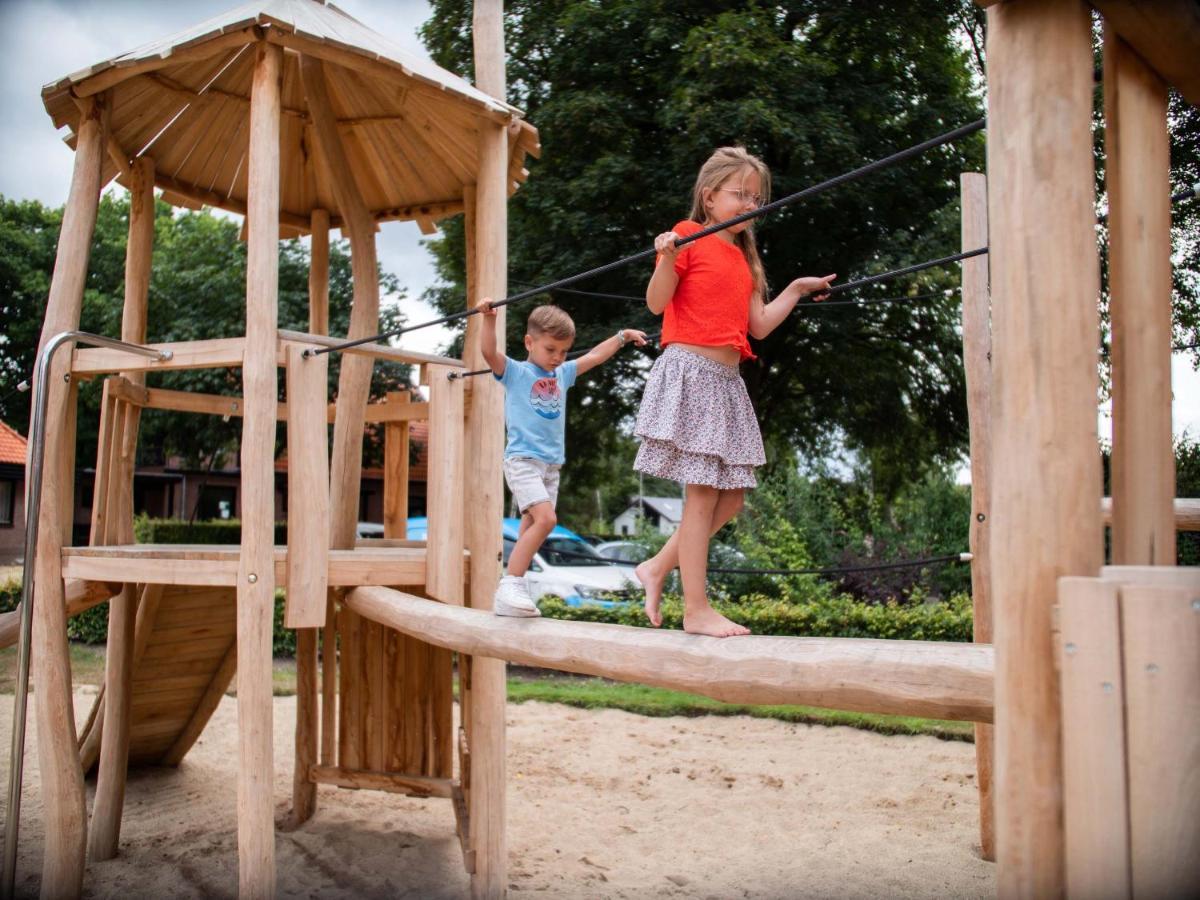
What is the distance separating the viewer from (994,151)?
208 cm

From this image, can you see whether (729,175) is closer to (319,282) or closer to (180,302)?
(319,282)

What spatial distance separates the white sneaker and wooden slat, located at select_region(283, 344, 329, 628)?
1080 millimetres

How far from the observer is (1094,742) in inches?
73.9

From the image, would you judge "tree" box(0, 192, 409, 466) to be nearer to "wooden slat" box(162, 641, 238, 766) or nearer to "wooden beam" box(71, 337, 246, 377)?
"wooden slat" box(162, 641, 238, 766)

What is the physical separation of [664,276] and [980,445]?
2.97 metres

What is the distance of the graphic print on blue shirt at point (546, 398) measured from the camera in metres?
4.42

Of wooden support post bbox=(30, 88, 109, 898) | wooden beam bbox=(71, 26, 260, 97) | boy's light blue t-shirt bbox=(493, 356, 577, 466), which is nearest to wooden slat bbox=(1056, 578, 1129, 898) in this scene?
boy's light blue t-shirt bbox=(493, 356, 577, 466)

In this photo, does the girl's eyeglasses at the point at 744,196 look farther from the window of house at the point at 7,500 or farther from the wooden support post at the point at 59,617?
the window of house at the point at 7,500

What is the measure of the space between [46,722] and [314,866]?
5.42ft

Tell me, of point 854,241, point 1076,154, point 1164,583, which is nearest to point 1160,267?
point 1076,154

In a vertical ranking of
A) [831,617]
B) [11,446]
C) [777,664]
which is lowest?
[831,617]

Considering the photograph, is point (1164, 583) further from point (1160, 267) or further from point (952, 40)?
point (952, 40)

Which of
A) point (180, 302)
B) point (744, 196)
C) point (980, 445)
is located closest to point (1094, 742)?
point (744, 196)

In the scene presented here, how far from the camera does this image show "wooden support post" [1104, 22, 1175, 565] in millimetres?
2143
